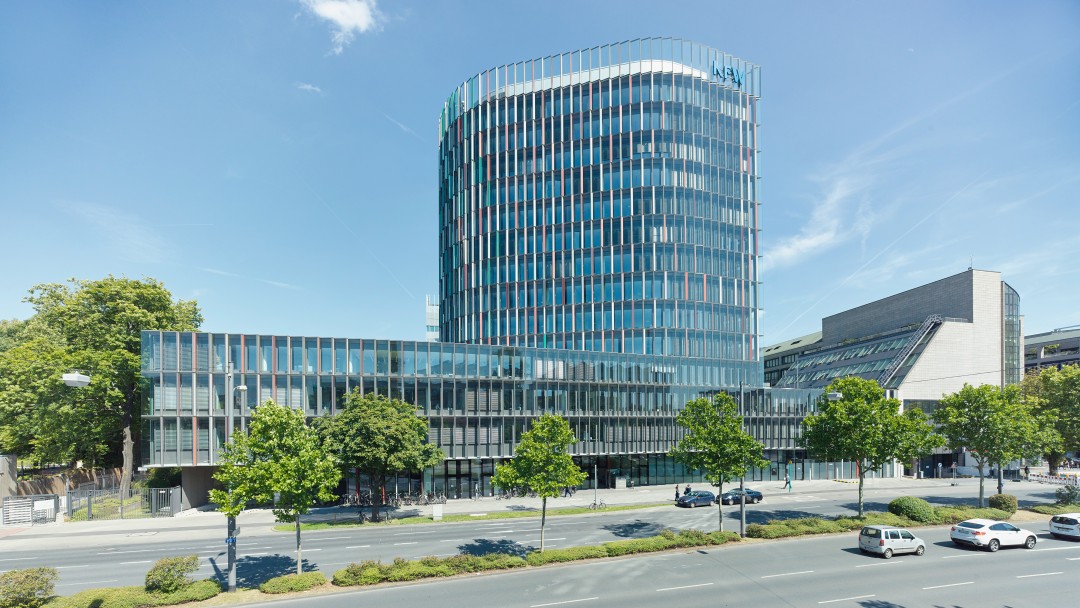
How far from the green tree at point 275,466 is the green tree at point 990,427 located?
164ft

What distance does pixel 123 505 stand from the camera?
48.8 meters

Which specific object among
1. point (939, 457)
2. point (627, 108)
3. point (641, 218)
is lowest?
point (939, 457)

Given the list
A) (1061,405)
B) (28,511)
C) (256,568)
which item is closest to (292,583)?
(256,568)

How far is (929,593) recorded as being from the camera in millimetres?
24719

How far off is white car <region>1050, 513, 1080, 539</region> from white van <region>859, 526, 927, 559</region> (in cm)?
1161

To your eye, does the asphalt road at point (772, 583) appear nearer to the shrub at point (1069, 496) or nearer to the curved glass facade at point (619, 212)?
the shrub at point (1069, 496)

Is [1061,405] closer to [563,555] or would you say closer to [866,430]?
[866,430]

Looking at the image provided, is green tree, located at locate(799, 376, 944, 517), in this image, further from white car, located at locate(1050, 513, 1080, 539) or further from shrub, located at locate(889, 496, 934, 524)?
white car, located at locate(1050, 513, 1080, 539)

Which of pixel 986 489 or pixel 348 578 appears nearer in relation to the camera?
pixel 348 578

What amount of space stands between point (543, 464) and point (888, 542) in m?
19.4

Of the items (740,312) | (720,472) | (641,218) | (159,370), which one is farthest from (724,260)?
(159,370)

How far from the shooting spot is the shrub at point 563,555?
2969cm

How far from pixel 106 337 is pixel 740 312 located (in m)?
78.9

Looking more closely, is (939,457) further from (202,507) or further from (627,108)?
(202,507)
